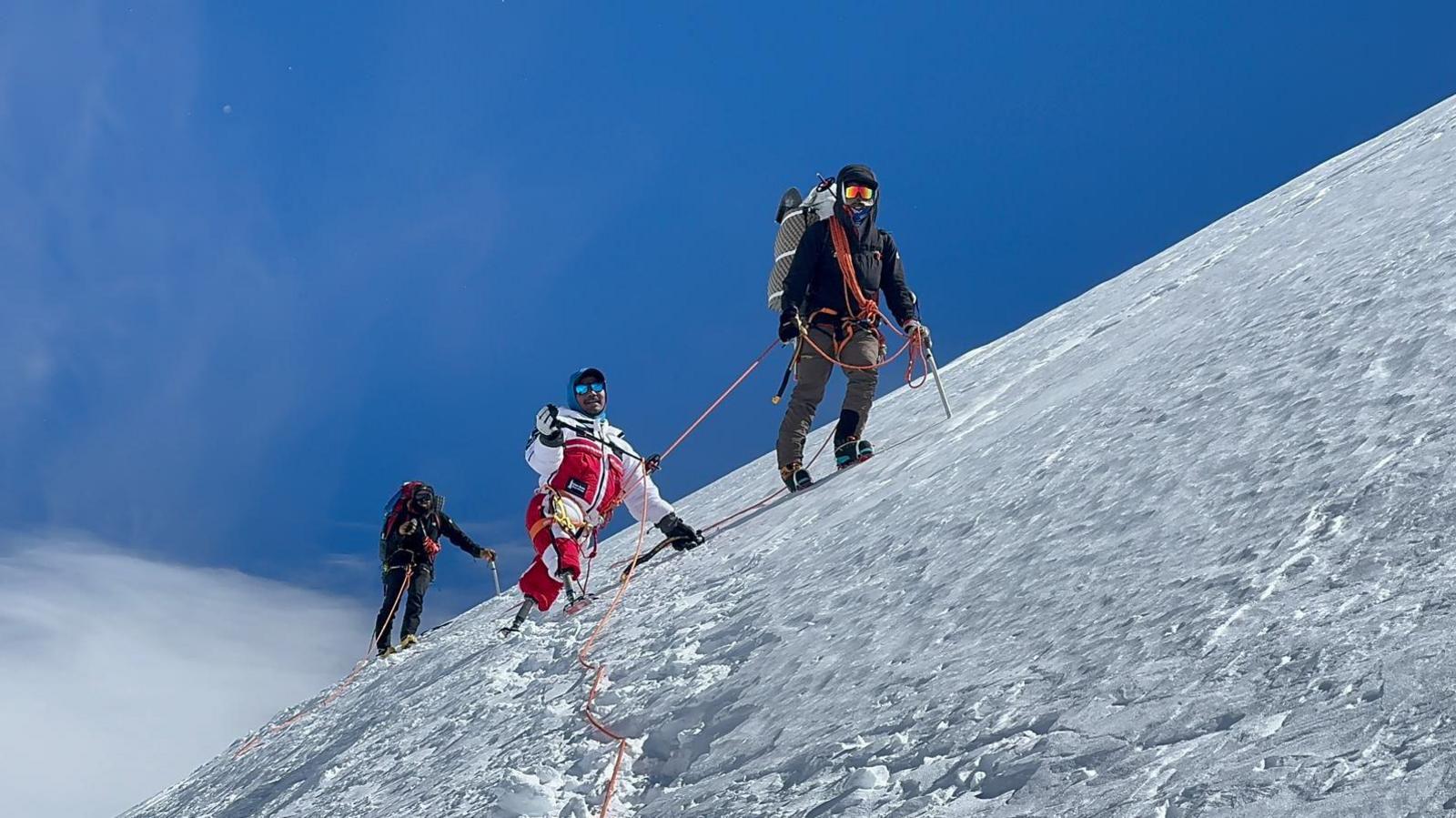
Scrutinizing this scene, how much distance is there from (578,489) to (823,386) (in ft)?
5.53

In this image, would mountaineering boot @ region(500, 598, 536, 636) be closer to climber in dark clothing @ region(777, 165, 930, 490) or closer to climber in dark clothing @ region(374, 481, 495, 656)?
climber in dark clothing @ region(777, 165, 930, 490)

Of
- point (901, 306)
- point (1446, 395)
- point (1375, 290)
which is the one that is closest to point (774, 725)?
point (1446, 395)

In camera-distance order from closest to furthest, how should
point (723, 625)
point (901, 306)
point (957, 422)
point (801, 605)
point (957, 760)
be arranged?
point (957, 760)
point (801, 605)
point (723, 625)
point (957, 422)
point (901, 306)

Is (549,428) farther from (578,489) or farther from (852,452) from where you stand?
(852,452)

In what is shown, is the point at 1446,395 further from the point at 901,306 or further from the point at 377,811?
the point at 901,306

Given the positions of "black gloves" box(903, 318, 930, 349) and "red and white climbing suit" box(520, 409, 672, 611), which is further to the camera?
"black gloves" box(903, 318, 930, 349)

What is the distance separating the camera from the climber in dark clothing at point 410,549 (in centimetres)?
960

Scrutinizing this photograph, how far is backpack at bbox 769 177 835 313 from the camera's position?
291 inches

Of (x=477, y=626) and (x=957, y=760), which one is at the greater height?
(x=477, y=626)

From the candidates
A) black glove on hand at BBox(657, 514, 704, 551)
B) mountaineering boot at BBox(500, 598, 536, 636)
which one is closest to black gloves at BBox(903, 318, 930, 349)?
black glove on hand at BBox(657, 514, 704, 551)

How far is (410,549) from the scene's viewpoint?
10.0 m

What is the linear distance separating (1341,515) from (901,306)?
504 centimetres

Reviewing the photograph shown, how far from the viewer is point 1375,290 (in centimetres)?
430

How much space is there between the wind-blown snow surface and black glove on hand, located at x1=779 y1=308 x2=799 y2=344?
1154 millimetres
